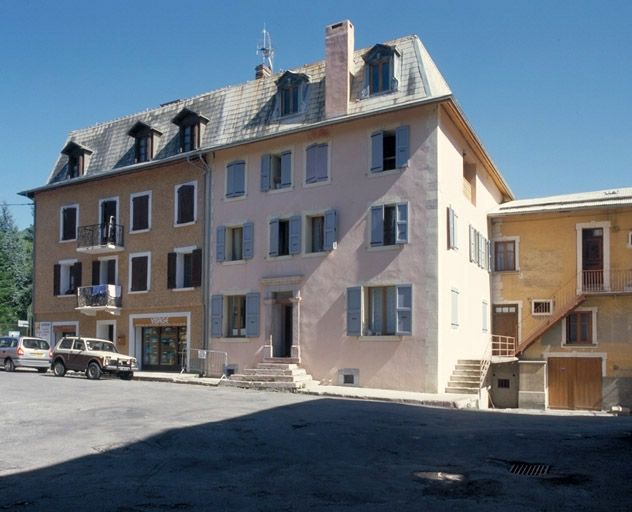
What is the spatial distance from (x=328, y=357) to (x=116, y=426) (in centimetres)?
1146

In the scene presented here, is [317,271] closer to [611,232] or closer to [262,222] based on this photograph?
[262,222]

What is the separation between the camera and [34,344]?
28.0m

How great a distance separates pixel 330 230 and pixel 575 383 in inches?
481

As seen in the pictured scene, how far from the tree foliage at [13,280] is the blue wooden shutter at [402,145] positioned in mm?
45285

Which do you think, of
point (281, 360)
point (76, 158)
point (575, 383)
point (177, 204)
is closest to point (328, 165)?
point (281, 360)

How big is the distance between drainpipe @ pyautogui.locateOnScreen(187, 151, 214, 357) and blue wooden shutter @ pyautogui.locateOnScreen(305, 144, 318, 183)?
15.6 feet

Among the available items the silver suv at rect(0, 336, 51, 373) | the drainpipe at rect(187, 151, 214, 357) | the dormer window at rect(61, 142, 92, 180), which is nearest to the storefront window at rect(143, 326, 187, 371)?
the drainpipe at rect(187, 151, 214, 357)

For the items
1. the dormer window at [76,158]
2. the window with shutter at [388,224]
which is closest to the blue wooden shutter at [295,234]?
the window with shutter at [388,224]

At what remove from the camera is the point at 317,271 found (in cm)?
2400

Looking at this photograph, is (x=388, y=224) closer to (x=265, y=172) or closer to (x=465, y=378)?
(x=265, y=172)

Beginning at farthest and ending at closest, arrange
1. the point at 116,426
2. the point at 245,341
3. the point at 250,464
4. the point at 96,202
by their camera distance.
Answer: the point at 96,202, the point at 245,341, the point at 116,426, the point at 250,464

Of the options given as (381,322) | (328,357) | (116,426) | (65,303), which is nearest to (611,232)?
(381,322)

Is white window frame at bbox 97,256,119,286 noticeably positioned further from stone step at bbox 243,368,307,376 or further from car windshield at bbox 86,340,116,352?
stone step at bbox 243,368,307,376

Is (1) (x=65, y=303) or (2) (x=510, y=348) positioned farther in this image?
(1) (x=65, y=303)
